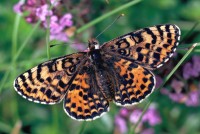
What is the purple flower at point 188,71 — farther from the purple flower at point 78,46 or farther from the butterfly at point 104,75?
the purple flower at point 78,46

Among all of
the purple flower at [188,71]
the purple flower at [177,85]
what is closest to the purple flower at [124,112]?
the purple flower at [177,85]

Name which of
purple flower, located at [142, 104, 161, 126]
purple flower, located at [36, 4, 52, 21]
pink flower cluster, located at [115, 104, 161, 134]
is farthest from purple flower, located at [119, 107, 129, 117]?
purple flower, located at [36, 4, 52, 21]

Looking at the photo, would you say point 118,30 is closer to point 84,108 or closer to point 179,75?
point 179,75

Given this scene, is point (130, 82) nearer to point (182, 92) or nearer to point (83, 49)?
point (182, 92)

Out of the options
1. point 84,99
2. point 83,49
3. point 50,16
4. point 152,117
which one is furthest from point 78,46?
point 84,99

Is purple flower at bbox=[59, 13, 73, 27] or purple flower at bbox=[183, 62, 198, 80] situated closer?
purple flower at bbox=[183, 62, 198, 80]

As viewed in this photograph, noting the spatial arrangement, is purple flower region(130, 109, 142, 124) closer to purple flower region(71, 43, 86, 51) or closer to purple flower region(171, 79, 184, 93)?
purple flower region(171, 79, 184, 93)

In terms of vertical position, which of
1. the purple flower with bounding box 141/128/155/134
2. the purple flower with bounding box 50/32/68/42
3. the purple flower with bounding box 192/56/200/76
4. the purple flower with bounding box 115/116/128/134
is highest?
the purple flower with bounding box 50/32/68/42
